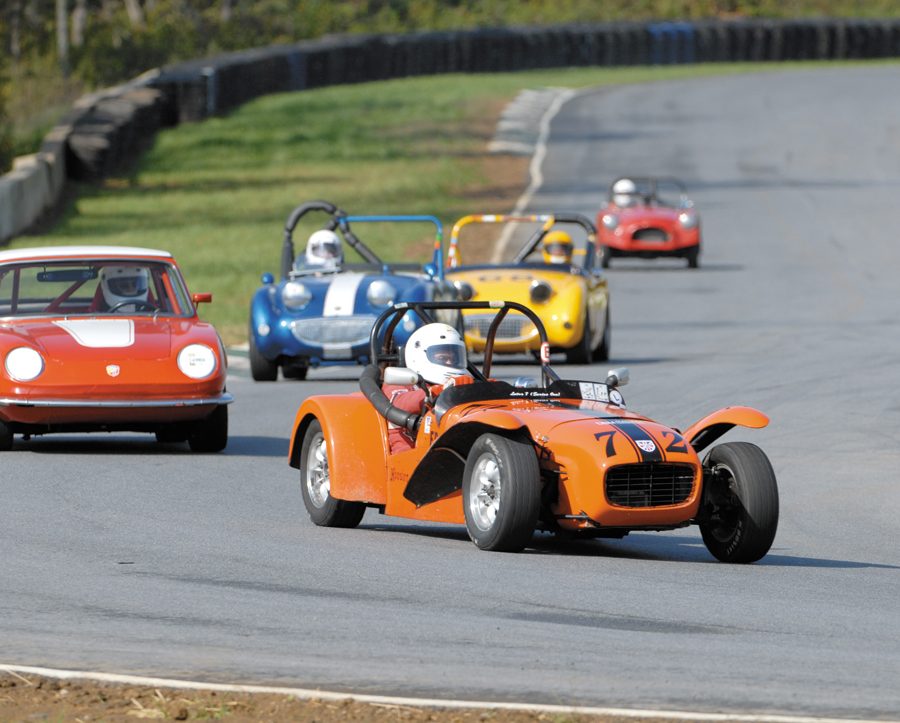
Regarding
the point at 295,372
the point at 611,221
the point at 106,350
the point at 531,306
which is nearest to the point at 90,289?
the point at 106,350

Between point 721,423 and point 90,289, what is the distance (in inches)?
223

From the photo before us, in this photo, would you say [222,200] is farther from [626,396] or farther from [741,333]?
[626,396]

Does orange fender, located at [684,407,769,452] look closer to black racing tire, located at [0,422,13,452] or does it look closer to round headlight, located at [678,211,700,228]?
black racing tire, located at [0,422,13,452]

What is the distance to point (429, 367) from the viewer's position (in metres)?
10.5

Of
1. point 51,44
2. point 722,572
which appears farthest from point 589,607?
point 51,44

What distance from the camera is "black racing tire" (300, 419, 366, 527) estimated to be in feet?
34.4

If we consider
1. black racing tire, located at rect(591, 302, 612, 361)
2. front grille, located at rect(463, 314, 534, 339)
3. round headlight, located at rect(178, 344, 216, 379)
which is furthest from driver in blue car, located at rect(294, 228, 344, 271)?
round headlight, located at rect(178, 344, 216, 379)

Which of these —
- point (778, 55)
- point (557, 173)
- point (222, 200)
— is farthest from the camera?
point (778, 55)

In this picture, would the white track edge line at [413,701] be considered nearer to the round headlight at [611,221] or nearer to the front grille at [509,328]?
the front grille at [509,328]

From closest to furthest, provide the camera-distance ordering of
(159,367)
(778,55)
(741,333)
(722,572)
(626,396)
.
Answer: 1. (722,572)
2. (159,367)
3. (626,396)
4. (741,333)
5. (778,55)

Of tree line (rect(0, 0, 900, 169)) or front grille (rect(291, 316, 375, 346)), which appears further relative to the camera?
tree line (rect(0, 0, 900, 169))

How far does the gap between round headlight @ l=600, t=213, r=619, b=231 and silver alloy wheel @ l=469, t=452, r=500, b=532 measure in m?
22.1

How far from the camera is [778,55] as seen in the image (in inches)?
2744

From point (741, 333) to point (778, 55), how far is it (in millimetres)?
48152
